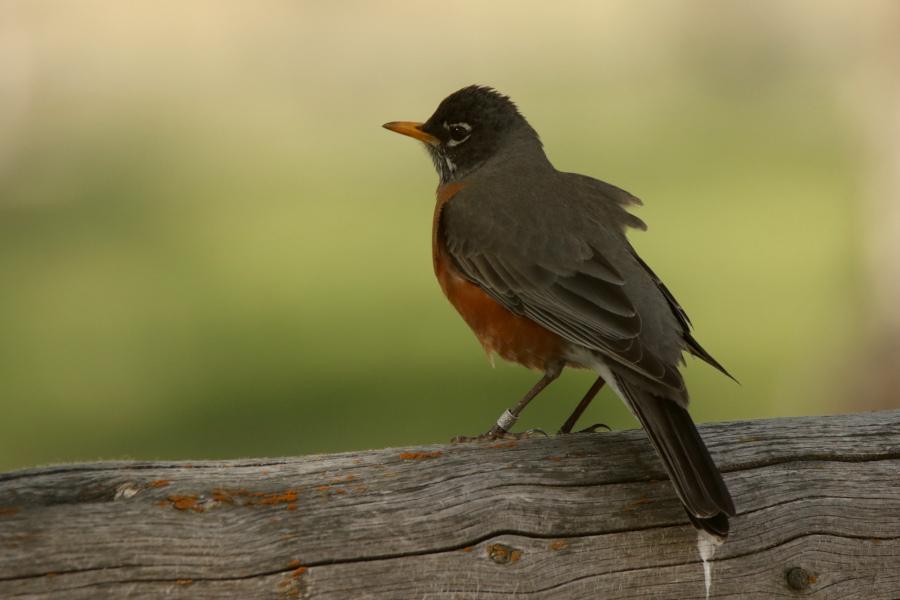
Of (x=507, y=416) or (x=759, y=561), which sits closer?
(x=759, y=561)

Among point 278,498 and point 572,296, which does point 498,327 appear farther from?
point 278,498

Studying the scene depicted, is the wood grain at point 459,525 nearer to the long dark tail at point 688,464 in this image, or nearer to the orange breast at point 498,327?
the long dark tail at point 688,464

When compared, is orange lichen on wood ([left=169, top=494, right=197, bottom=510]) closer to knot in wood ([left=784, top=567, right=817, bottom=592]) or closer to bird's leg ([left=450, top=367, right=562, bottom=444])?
bird's leg ([left=450, top=367, right=562, bottom=444])

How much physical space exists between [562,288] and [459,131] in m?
1.48

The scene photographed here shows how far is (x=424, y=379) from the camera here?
7.52 meters

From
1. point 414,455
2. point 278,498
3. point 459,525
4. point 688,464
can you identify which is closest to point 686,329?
point 688,464

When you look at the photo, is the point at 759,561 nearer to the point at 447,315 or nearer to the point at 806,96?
the point at 447,315

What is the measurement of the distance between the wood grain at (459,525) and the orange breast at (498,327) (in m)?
0.80

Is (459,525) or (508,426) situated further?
(508,426)

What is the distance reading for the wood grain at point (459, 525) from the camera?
6.67ft

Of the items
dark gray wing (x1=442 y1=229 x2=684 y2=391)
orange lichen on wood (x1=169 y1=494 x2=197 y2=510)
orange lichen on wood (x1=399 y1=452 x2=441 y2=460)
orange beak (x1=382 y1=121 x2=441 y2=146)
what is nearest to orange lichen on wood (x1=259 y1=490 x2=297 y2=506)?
orange lichen on wood (x1=169 y1=494 x2=197 y2=510)

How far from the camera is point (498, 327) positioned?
3654 millimetres

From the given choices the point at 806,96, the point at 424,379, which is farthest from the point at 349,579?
the point at 806,96

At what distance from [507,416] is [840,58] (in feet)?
33.6
